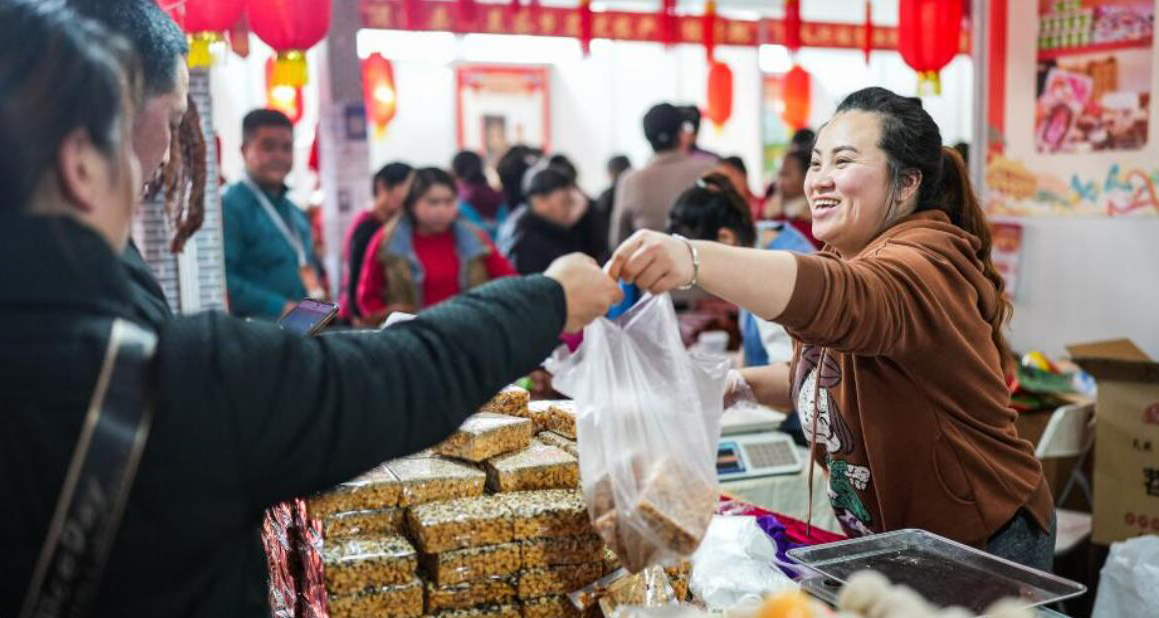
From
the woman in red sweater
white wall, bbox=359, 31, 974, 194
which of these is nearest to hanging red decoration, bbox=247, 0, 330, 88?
the woman in red sweater

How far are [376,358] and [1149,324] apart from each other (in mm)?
3349

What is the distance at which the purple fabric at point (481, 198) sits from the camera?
637 centimetres

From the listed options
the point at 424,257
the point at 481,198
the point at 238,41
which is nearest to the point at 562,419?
the point at 238,41

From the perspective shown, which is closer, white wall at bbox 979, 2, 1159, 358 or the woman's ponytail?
the woman's ponytail

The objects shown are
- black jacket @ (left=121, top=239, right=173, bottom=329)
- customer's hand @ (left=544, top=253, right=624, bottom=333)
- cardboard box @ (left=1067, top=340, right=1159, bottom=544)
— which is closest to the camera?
black jacket @ (left=121, top=239, right=173, bottom=329)

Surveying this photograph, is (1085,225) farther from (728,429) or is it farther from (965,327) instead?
(965,327)

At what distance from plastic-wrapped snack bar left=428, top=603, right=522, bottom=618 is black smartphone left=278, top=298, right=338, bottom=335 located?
1.62ft

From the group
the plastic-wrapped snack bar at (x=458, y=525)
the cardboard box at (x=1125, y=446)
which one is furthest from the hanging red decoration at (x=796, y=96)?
the plastic-wrapped snack bar at (x=458, y=525)

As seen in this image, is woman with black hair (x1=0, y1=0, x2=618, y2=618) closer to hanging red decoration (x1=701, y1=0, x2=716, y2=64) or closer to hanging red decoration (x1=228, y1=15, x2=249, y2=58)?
hanging red decoration (x1=228, y1=15, x2=249, y2=58)

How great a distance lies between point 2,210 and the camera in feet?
2.70

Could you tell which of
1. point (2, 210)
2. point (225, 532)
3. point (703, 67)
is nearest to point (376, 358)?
point (225, 532)

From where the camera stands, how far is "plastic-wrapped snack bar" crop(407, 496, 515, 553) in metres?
1.26

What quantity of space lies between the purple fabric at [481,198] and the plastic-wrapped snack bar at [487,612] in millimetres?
5164

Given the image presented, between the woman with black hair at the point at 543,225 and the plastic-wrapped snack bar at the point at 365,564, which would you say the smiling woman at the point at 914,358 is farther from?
the woman with black hair at the point at 543,225
